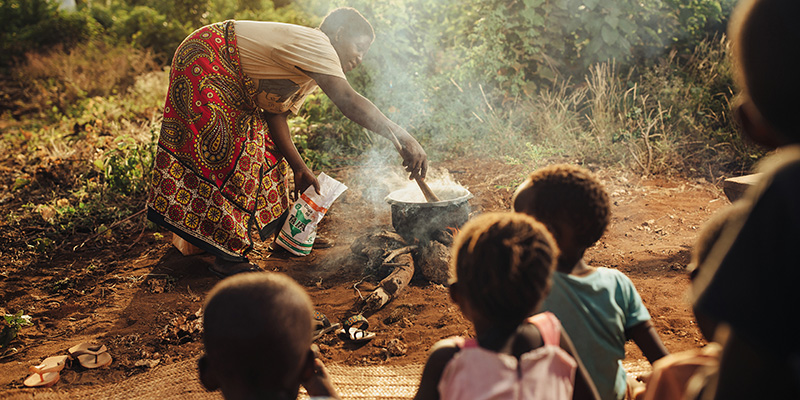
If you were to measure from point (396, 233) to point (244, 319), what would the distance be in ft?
8.24

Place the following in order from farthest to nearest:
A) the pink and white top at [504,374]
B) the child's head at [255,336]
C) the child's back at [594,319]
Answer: the child's back at [594,319] → the child's head at [255,336] → the pink and white top at [504,374]

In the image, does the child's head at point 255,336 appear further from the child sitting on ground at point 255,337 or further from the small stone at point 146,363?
the small stone at point 146,363

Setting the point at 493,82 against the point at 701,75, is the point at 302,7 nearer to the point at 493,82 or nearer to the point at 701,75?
the point at 493,82

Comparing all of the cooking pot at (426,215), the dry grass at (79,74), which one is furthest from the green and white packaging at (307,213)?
the dry grass at (79,74)

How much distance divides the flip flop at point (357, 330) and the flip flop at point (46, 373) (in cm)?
137

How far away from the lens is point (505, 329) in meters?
1.27

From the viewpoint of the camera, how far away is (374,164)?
5.93 m

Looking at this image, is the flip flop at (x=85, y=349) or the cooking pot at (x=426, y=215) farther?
the cooking pot at (x=426, y=215)

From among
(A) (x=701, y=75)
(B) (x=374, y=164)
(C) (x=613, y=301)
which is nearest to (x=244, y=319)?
(C) (x=613, y=301)

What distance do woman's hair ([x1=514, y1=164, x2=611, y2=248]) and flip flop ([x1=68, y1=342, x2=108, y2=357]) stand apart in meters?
2.33

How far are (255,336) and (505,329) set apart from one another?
0.60 meters

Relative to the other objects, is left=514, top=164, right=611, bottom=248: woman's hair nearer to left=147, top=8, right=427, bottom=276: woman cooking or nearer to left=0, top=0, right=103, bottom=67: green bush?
left=147, top=8, right=427, bottom=276: woman cooking

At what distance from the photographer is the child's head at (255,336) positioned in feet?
4.21

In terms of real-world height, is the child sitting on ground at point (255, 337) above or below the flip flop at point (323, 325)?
above
